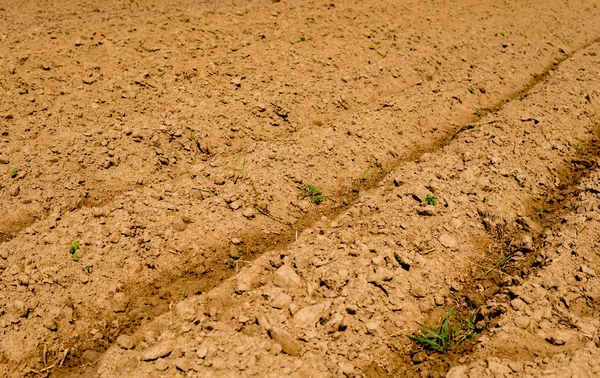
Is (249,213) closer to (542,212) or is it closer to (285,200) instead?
(285,200)

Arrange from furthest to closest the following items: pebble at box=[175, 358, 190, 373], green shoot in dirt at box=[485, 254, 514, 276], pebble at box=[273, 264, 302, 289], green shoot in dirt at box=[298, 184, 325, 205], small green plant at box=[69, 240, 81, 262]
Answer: green shoot in dirt at box=[298, 184, 325, 205] → green shoot in dirt at box=[485, 254, 514, 276] → small green plant at box=[69, 240, 81, 262] → pebble at box=[273, 264, 302, 289] → pebble at box=[175, 358, 190, 373]

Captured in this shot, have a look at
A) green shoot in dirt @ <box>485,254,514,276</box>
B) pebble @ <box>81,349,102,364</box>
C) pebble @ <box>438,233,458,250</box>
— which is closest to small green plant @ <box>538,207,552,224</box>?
green shoot in dirt @ <box>485,254,514,276</box>

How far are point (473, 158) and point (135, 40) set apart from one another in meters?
3.98

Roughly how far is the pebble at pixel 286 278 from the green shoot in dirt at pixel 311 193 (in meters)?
0.84

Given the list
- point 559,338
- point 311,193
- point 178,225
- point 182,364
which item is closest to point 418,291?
point 559,338

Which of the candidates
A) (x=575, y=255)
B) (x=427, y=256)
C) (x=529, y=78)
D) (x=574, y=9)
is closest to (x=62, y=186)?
(x=427, y=256)

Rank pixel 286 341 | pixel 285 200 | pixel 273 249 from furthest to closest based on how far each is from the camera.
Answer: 1. pixel 285 200
2. pixel 273 249
3. pixel 286 341

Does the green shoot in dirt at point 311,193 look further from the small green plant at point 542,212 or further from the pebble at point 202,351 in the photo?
the small green plant at point 542,212

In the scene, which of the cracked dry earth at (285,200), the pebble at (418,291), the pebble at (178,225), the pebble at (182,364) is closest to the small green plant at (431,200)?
the cracked dry earth at (285,200)

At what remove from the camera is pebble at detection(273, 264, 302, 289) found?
2883 mm

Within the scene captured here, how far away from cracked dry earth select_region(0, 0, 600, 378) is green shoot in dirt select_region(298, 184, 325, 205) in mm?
35

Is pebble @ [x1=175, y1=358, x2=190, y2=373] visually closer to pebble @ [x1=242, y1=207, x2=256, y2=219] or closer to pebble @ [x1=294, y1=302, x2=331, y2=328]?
pebble @ [x1=294, y1=302, x2=331, y2=328]

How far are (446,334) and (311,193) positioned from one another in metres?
1.56

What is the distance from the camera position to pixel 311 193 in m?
3.67
